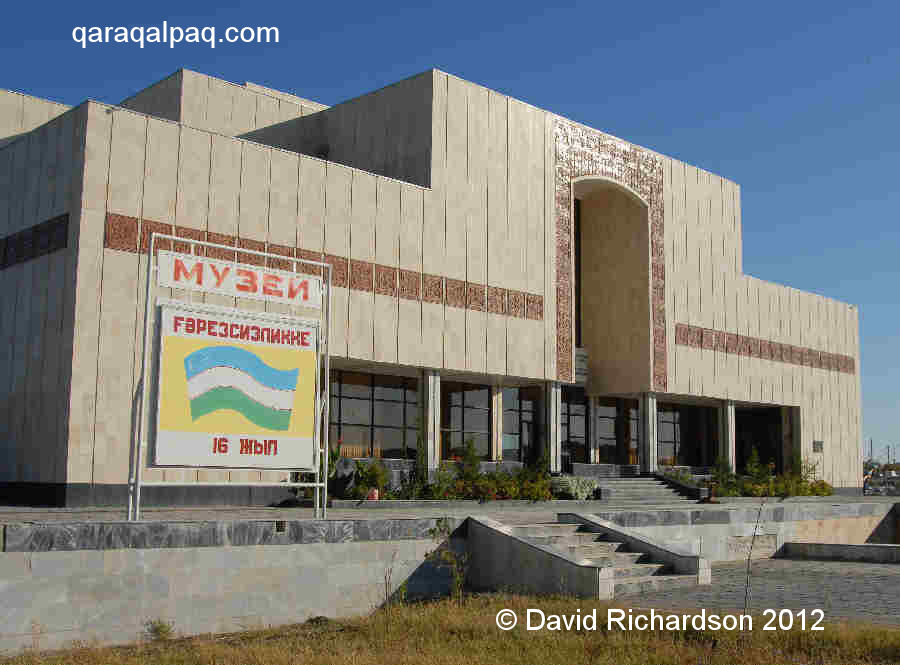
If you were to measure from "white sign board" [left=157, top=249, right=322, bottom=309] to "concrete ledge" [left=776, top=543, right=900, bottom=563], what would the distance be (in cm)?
1381

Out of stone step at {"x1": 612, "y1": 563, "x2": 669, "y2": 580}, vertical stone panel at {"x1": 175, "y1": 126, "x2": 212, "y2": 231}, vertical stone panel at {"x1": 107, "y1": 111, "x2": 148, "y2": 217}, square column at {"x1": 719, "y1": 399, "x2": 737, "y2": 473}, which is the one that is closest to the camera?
stone step at {"x1": 612, "y1": 563, "x2": 669, "y2": 580}

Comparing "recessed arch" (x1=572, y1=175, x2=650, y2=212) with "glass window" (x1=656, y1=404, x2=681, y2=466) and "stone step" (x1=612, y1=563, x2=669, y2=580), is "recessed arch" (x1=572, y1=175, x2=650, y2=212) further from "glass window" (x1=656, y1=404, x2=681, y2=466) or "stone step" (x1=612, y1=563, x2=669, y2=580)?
"stone step" (x1=612, y1=563, x2=669, y2=580)

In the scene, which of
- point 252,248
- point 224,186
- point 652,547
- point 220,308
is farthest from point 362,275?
point 652,547

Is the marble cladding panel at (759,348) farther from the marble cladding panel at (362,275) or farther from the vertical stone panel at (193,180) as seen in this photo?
the vertical stone panel at (193,180)

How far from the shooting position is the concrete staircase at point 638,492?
33812 mm

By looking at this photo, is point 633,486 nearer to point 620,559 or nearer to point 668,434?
point 668,434

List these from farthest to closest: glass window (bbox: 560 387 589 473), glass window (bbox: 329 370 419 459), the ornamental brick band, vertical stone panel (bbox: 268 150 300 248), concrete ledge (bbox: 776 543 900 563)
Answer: glass window (bbox: 560 387 589 473) < glass window (bbox: 329 370 419 459) < vertical stone panel (bbox: 268 150 300 248) < the ornamental brick band < concrete ledge (bbox: 776 543 900 563)

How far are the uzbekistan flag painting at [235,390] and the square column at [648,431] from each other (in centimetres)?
2414

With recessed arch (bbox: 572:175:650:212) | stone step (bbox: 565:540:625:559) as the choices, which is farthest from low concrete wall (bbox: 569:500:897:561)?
recessed arch (bbox: 572:175:650:212)

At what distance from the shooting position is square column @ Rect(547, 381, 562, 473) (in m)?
33.8

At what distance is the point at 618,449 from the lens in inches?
1593

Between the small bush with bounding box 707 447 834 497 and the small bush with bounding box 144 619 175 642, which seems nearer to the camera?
the small bush with bounding box 144 619 175 642

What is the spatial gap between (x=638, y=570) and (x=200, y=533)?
24.3 feet

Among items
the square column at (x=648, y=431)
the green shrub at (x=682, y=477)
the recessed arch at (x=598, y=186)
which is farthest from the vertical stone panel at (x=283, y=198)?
the green shrub at (x=682, y=477)
